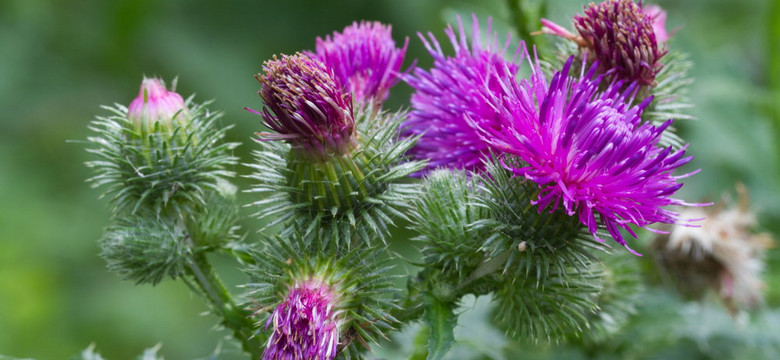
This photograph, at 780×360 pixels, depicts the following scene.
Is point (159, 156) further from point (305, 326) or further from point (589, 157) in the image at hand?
point (589, 157)

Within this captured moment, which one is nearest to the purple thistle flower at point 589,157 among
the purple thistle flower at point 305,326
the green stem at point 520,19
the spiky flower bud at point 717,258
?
the purple thistle flower at point 305,326

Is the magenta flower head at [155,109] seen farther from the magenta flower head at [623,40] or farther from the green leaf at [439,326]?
the magenta flower head at [623,40]

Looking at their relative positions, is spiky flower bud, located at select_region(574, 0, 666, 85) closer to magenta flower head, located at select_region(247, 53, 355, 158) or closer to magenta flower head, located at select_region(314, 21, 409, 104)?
magenta flower head, located at select_region(314, 21, 409, 104)

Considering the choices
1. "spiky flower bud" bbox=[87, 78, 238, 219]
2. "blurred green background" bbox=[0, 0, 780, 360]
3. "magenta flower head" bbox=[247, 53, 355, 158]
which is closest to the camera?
"magenta flower head" bbox=[247, 53, 355, 158]

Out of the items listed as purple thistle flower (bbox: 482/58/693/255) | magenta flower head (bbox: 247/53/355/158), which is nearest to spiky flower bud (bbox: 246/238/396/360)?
magenta flower head (bbox: 247/53/355/158)

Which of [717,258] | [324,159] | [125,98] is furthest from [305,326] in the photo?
[125,98]
